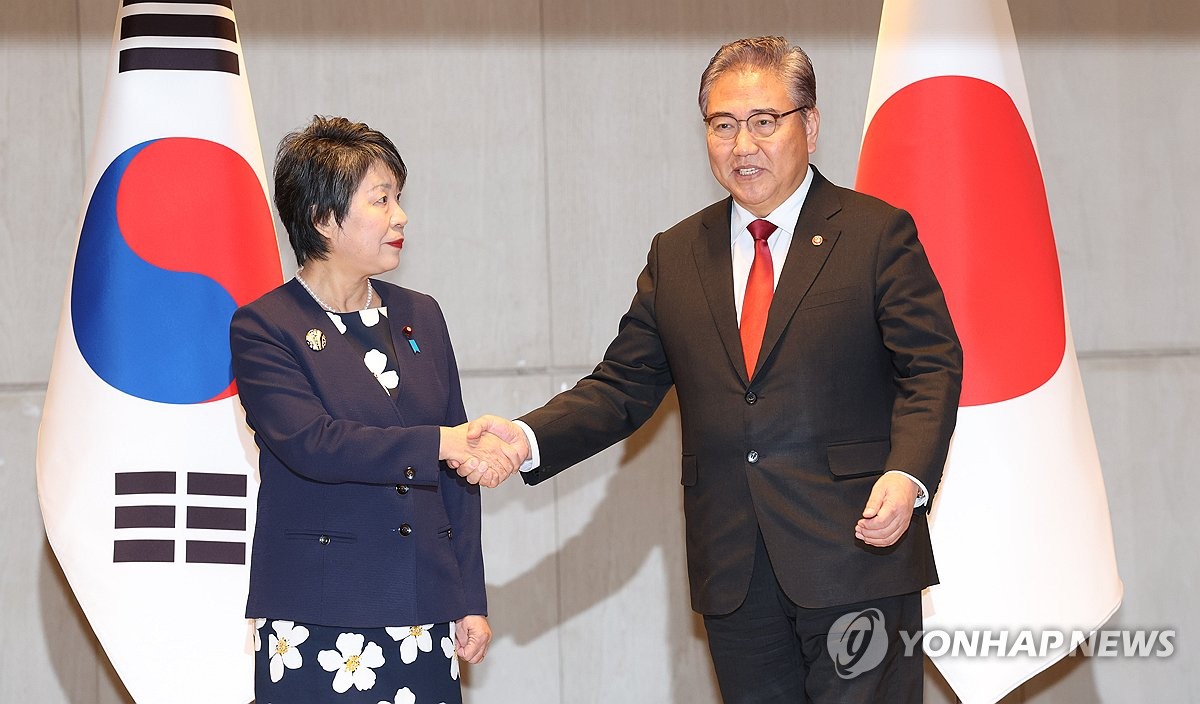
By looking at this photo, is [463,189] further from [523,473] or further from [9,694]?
[9,694]

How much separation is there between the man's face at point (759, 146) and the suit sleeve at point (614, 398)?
26 centimetres

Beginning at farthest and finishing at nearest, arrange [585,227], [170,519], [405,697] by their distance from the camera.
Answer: [585,227] < [170,519] < [405,697]

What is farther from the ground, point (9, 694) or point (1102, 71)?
point (1102, 71)

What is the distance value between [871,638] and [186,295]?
1.86 m

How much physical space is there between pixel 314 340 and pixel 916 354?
1106 mm

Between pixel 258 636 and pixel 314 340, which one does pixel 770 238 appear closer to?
pixel 314 340

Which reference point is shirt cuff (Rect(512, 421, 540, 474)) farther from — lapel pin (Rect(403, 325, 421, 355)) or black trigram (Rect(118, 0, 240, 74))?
black trigram (Rect(118, 0, 240, 74))

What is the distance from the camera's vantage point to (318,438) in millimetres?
2168

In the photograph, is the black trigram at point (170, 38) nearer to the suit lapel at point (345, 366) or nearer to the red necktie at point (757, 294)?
the suit lapel at point (345, 366)

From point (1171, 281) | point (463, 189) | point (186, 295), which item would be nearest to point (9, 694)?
point (186, 295)

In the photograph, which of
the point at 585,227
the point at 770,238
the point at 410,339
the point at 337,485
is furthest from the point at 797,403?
the point at 585,227

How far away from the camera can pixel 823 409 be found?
229cm

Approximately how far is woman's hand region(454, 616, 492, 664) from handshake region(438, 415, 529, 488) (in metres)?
0.26

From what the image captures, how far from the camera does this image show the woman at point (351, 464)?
219cm
